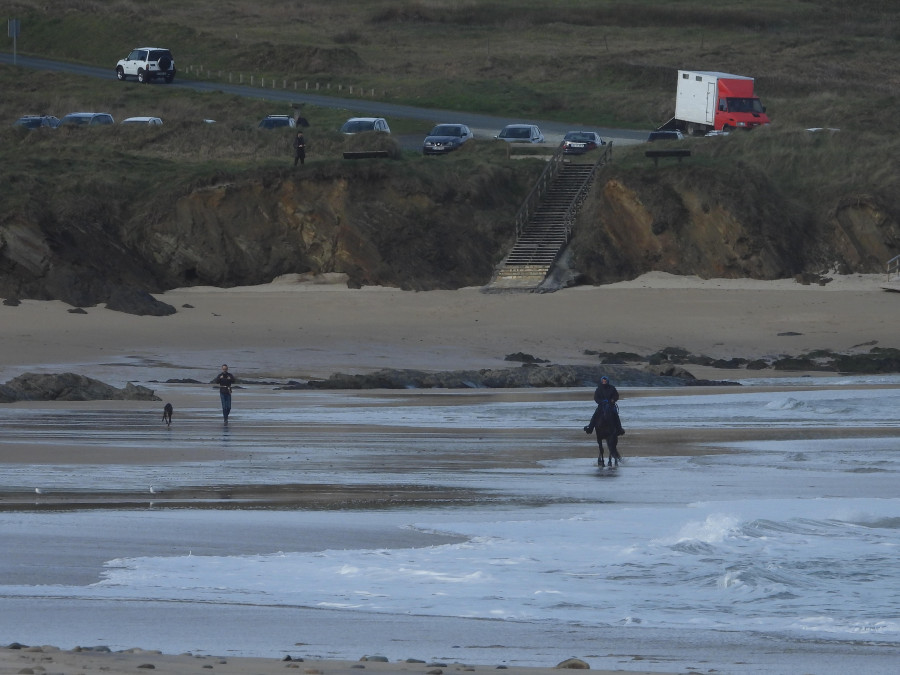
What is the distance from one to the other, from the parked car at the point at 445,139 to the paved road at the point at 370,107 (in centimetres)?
308

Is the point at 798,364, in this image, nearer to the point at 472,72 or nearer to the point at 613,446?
the point at 613,446

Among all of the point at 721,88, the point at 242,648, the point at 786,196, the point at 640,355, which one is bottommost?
the point at 242,648

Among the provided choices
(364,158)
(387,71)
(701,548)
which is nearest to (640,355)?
(364,158)

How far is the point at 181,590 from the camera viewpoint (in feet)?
33.6

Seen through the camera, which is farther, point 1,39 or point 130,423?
point 1,39

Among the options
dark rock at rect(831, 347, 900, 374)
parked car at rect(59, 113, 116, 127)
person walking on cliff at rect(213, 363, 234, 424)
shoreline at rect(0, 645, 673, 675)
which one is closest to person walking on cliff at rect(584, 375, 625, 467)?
person walking on cliff at rect(213, 363, 234, 424)

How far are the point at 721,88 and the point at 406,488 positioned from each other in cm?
4320

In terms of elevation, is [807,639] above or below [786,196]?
below

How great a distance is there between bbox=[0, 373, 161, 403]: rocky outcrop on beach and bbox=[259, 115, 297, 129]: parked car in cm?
2919

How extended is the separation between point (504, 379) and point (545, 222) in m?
15.5

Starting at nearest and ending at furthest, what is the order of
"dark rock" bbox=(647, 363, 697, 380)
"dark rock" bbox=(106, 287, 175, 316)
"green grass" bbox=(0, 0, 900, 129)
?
"dark rock" bbox=(647, 363, 697, 380) < "dark rock" bbox=(106, 287, 175, 316) < "green grass" bbox=(0, 0, 900, 129)

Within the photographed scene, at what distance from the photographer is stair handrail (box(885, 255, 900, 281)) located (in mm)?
41219

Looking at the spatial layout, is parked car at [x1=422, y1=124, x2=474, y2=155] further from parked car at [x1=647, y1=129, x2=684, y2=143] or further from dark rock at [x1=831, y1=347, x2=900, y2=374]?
dark rock at [x1=831, y1=347, x2=900, y2=374]

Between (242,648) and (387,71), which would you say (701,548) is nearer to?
(242,648)
